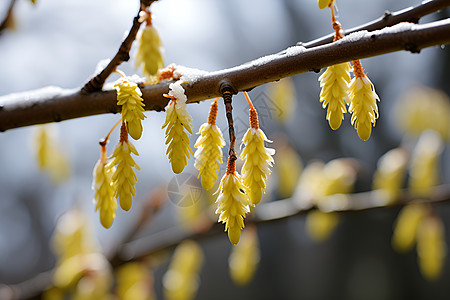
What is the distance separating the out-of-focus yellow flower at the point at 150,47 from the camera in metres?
0.55

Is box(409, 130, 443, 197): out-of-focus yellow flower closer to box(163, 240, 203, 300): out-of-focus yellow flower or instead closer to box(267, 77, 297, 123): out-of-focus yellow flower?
box(267, 77, 297, 123): out-of-focus yellow flower

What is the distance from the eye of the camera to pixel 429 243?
4.13 feet

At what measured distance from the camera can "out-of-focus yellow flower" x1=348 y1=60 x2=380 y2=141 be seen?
46 centimetres

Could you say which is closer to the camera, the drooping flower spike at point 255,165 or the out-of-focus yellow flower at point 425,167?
the drooping flower spike at point 255,165

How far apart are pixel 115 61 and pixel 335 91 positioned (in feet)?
0.88

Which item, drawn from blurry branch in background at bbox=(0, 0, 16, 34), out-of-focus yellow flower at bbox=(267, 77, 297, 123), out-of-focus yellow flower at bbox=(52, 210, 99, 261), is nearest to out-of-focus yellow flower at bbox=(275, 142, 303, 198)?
out-of-focus yellow flower at bbox=(267, 77, 297, 123)

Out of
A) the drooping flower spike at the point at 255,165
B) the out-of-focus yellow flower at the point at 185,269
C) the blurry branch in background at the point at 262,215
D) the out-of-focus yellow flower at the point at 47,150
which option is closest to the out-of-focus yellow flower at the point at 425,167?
the blurry branch in background at the point at 262,215

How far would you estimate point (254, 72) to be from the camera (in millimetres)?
479

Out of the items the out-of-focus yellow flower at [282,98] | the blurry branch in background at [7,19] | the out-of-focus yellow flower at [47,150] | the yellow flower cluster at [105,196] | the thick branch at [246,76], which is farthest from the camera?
the out-of-focus yellow flower at [282,98]

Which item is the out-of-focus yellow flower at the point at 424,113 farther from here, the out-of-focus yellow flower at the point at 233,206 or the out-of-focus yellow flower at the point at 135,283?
the out-of-focus yellow flower at the point at 233,206

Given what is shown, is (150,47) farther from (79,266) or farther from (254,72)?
(79,266)

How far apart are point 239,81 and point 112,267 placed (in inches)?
41.5

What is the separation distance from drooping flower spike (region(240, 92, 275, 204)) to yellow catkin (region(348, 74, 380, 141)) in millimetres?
107

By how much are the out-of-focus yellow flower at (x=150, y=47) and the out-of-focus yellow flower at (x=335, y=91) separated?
0.72ft
